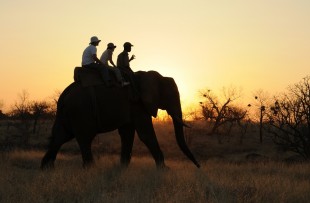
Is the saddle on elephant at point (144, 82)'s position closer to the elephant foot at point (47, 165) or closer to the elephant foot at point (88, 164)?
the elephant foot at point (88, 164)

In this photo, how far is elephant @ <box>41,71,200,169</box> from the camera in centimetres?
1273

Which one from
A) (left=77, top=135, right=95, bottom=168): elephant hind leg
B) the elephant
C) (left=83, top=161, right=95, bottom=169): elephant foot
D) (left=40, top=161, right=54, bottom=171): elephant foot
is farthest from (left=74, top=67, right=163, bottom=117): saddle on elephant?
(left=40, top=161, right=54, bottom=171): elephant foot

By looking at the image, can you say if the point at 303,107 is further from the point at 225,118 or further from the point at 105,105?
the point at 225,118

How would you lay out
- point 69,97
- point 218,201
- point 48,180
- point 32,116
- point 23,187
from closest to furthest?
point 218,201, point 23,187, point 48,180, point 69,97, point 32,116

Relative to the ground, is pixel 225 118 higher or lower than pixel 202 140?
higher

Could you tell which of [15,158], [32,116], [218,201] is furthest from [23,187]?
[32,116]

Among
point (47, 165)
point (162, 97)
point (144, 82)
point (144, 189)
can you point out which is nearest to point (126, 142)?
point (162, 97)

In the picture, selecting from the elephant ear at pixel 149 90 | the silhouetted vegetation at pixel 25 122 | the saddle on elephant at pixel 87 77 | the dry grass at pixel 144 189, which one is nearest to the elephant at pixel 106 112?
the elephant ear at pixel 149 90

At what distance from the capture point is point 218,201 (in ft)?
25.5

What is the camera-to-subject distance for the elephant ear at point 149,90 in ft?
44.1

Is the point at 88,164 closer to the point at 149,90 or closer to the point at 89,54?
the point at 149,90

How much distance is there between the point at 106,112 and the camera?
13000 millimetres

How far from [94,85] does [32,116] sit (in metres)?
38.2

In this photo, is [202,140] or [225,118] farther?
[225,118]
